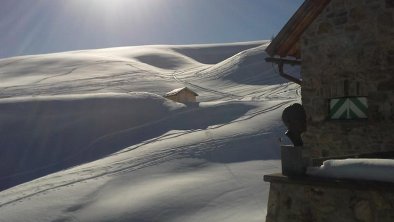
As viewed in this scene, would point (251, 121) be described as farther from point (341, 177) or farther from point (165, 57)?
point (165, 57)

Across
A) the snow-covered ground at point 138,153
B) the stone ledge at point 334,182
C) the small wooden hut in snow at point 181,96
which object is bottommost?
the snow-covered ground at point 138,153

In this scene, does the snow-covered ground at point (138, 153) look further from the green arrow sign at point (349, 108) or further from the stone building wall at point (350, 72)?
the green arrow sign at point (349, 108)

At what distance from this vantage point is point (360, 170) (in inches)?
187

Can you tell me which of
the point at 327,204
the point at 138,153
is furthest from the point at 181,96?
the point at 327,204

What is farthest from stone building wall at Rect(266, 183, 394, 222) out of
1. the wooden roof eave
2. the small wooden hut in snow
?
the small wooden hut in snow

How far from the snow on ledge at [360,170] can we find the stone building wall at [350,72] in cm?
366

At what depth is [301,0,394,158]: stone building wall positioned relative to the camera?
8.27 meters

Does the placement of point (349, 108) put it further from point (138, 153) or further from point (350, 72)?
point (138, 153)

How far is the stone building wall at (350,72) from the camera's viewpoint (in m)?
8.27

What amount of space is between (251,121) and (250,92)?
57.3 feet

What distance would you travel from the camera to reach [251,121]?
21.8m

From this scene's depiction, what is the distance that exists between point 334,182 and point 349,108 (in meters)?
4.35

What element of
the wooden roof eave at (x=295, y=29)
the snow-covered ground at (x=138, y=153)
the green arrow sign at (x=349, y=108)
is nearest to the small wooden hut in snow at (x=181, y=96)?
the snow-covered ground at (x=138, y=153)

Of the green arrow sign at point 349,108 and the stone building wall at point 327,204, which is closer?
the stone building wall at point 327,204
